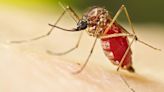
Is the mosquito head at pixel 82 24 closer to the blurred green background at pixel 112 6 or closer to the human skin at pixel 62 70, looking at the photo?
the human skin at pixel 62 70

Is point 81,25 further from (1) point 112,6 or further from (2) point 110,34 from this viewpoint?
(1) point 112,6

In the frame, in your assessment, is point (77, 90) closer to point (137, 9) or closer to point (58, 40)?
point (58, 40)

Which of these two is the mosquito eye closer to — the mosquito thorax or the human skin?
the mosquito thorax

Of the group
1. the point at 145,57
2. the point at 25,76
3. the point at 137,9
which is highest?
the point at 137,9

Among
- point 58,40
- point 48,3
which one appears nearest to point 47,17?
point 48,3

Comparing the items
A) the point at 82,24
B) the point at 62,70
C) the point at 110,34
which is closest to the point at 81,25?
the point at 82,24

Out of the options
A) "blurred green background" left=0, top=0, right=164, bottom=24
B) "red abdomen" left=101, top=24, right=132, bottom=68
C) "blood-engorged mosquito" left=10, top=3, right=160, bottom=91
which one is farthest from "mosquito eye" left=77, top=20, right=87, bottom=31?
"blurred green background" left=0, top=0, right=164, bottom=24
